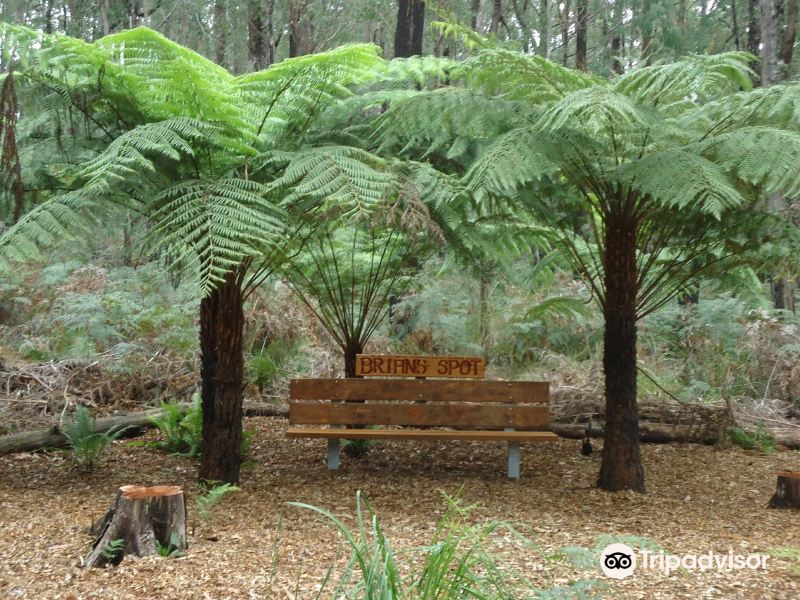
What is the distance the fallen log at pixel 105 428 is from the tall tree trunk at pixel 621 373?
11.8ft

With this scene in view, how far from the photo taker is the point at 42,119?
16.3 ft

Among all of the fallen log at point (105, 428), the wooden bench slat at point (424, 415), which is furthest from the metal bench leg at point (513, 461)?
the fallen log at point (105, 428)

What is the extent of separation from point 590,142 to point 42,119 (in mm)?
3466

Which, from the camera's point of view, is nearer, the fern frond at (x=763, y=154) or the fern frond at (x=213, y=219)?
the fern frond at (x=213, y=219)

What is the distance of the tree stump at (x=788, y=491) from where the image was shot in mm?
4934

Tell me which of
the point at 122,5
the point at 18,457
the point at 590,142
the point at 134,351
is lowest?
the point at 18,457

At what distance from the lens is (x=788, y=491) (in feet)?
16.3

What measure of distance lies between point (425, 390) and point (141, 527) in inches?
103

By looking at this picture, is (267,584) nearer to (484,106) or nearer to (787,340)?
(484,106)

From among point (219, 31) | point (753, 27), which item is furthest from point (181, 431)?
point (219, 31)

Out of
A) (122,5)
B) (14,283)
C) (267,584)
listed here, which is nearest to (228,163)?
(267,584)

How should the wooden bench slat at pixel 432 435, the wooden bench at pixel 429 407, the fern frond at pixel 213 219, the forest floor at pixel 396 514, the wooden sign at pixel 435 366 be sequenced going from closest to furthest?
the forest floor at pixel 396 514, the fern frond at pixel 213 219, the wooden bench slat at pixel 432 435, the wooden bench at pixel 429 407, the wooden sign at pixel 435 366

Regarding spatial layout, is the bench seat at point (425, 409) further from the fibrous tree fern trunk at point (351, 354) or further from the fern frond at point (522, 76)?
the fern frond at point (522, 76)

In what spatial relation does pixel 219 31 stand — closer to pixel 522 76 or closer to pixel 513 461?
pixel 522 76
